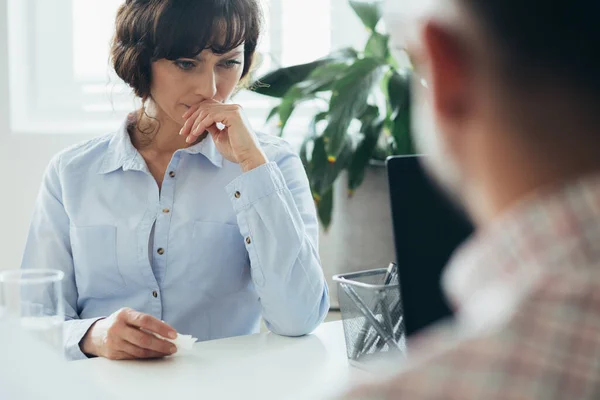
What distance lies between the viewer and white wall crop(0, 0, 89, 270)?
2.68 meters

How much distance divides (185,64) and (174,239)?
358mm

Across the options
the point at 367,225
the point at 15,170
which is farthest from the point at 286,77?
the point at 15,170

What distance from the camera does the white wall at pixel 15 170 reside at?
268 cm

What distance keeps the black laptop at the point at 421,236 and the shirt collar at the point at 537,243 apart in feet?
2.28

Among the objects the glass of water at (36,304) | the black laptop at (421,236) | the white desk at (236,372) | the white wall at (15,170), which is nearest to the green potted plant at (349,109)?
the white wall at (15,170)

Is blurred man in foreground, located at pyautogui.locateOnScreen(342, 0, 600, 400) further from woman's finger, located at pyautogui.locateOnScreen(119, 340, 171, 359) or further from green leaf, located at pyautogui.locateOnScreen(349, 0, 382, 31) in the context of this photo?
green leaf, located at pyautogui.locateOnScreen(349, 0, 382, 31)

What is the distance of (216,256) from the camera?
5.24ft

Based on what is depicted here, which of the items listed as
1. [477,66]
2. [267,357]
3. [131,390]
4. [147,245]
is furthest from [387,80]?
[477,66]

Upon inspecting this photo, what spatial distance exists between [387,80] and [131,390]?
1.71 m

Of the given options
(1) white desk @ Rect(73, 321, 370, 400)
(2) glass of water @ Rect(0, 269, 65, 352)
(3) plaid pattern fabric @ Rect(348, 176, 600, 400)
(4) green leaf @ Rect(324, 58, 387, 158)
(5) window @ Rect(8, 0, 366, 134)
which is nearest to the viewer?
(3) plaid pattern fabric @ Rect(348, 176, 600, 400)

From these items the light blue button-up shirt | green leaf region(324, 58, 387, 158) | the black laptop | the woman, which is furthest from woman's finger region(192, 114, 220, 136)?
green leaf region(324, 58, 387, 158)

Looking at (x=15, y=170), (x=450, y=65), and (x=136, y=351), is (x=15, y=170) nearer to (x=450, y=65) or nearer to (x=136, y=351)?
(x=136, y=351)

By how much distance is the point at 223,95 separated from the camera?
166 centimetres

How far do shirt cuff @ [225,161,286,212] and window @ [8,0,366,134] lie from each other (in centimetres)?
135
